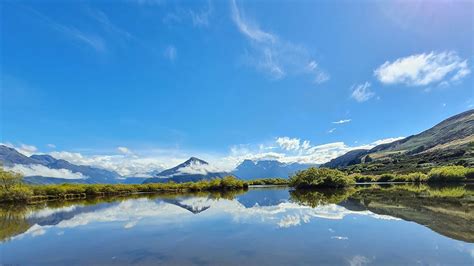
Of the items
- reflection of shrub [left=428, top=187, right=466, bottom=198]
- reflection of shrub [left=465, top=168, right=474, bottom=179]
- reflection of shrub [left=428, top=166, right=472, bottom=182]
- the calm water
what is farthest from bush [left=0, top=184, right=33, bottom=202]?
reflection of shrub [left=465, top=168, right=474, bottom=179]

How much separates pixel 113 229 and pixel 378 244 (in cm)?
2131

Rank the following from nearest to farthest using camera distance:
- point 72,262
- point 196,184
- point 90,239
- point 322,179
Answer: point 72,262 → point 90,239 → point 322,179 → point 196,184

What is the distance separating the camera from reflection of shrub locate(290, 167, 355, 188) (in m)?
86.4

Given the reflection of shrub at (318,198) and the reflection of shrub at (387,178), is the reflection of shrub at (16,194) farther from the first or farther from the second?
the reflection of shrub at (387,178)

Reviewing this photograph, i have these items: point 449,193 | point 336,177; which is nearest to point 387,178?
point 336,177

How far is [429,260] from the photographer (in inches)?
535

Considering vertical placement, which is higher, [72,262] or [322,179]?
[322,179]

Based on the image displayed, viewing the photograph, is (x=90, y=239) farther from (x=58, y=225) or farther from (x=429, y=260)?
(x=429, y=260)

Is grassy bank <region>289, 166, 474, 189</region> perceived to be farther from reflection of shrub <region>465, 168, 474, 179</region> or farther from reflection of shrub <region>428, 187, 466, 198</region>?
reflection of shrub <region>428, 187, 466, 198</region>

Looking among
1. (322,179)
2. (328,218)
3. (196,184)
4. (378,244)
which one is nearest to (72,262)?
(378,244)

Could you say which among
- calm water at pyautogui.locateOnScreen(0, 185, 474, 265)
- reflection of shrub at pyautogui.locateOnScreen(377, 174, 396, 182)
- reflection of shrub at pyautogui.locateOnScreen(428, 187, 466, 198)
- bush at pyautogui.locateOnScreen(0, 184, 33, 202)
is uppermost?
reflection of shrub at pyautogui.locateOnScreen(377, 174, 396, 182)

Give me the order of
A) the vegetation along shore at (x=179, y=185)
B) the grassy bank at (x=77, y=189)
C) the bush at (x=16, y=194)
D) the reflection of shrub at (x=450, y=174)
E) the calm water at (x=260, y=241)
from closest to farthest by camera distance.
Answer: the calm water at (x=260, y=241) → the bush at (x=16, y=194) → the grassy bank at (x=77, y=189) → the vegetation along shore at (x=179, y=185) → the reflection of shrub at (x=450, y=174)

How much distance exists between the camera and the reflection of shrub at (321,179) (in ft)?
284

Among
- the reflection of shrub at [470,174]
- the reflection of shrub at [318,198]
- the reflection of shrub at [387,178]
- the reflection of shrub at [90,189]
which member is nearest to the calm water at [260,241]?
the reflection of shrub at [318,198]
